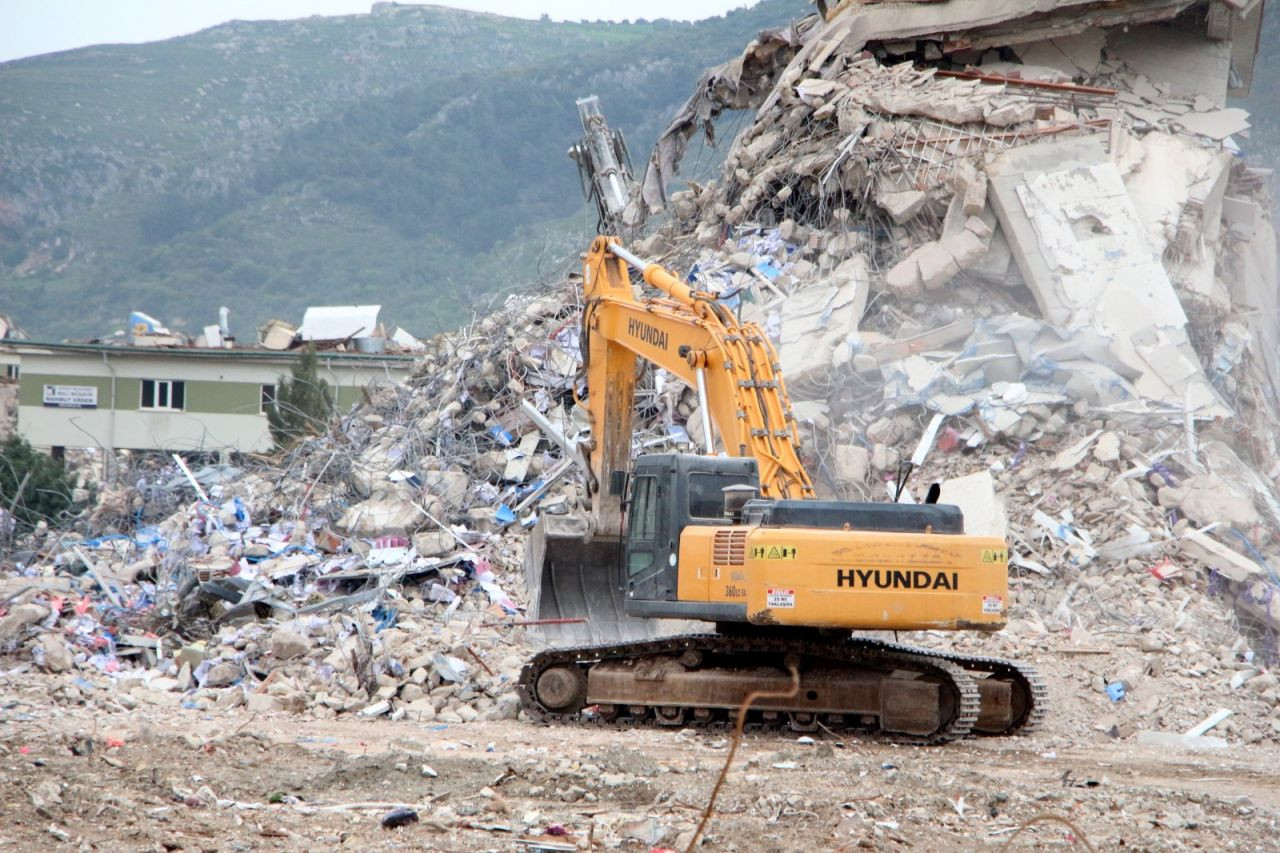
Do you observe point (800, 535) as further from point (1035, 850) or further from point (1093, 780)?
point (1035, 850)

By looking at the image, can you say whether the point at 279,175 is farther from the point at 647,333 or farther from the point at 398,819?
the point at 398,819

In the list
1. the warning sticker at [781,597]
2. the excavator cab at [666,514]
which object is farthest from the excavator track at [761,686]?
the warning sticker at [781,597]

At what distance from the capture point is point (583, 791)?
21.2 ft

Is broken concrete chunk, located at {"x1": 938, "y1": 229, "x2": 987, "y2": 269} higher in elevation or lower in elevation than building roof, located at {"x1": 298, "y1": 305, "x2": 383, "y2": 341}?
lower

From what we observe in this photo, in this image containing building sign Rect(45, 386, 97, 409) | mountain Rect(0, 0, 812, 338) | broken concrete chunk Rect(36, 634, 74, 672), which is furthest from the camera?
mountain Rect(0, 0, 812, 338)

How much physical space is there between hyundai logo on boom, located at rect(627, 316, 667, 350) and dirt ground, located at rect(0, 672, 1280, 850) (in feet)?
8.47

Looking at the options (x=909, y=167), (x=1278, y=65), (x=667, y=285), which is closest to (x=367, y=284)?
(x=1278, y=65)

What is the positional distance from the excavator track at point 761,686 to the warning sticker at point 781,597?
0.83 m

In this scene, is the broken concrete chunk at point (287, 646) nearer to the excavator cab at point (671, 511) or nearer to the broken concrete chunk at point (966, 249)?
the excavator cab at point (671, 511)

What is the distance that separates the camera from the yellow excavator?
26.1 feet

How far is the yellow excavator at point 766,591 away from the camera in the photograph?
797 centimetres

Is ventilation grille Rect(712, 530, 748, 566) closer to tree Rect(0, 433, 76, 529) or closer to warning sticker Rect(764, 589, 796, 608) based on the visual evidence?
warning sticker Rect(764, 589, 796, 608)

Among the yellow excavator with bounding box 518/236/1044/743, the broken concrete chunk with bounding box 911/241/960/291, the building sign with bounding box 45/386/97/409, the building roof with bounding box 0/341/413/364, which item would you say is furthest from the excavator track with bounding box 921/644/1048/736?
the building sign with bounding box 45/386/97/409

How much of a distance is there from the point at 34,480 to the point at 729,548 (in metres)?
18.0
